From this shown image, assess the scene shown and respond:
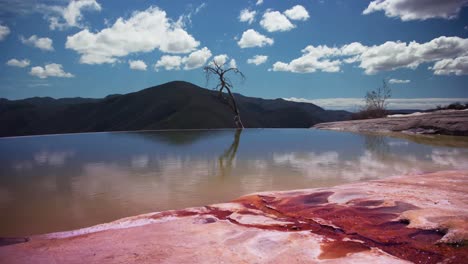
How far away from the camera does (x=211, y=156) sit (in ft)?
19.5

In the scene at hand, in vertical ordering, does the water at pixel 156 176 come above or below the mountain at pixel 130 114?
below

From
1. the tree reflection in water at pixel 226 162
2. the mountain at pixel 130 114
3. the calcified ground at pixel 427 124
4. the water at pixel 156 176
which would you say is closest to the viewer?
the water at pixel 156 176

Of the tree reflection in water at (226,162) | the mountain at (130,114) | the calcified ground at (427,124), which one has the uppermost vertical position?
the mountain at (130,114)

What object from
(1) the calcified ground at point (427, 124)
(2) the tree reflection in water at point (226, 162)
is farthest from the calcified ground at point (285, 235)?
(1) the calcified ground at point (427, 124)

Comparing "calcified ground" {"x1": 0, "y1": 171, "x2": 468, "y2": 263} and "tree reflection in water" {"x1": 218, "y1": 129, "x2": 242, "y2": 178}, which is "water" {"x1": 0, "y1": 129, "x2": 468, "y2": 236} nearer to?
"tree reflection in water" {"x1": 218, "y1": 129, "x2": 242, "y2": 178}

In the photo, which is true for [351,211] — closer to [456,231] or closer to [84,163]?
[456,231]

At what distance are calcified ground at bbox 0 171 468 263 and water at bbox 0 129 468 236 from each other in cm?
43

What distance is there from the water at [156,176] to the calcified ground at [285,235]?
1.43 feet

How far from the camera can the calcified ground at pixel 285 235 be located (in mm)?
1684

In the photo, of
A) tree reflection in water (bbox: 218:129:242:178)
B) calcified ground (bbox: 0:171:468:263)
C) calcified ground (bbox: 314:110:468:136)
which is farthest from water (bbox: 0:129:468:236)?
calcified ground (bbox: 314:110:468:136)

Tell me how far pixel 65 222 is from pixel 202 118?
2675 centimetres

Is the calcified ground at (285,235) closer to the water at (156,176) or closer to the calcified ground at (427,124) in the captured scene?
the water at (156,176)

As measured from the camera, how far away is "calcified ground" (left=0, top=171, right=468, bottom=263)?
1684 mm

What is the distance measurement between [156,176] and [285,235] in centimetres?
252
